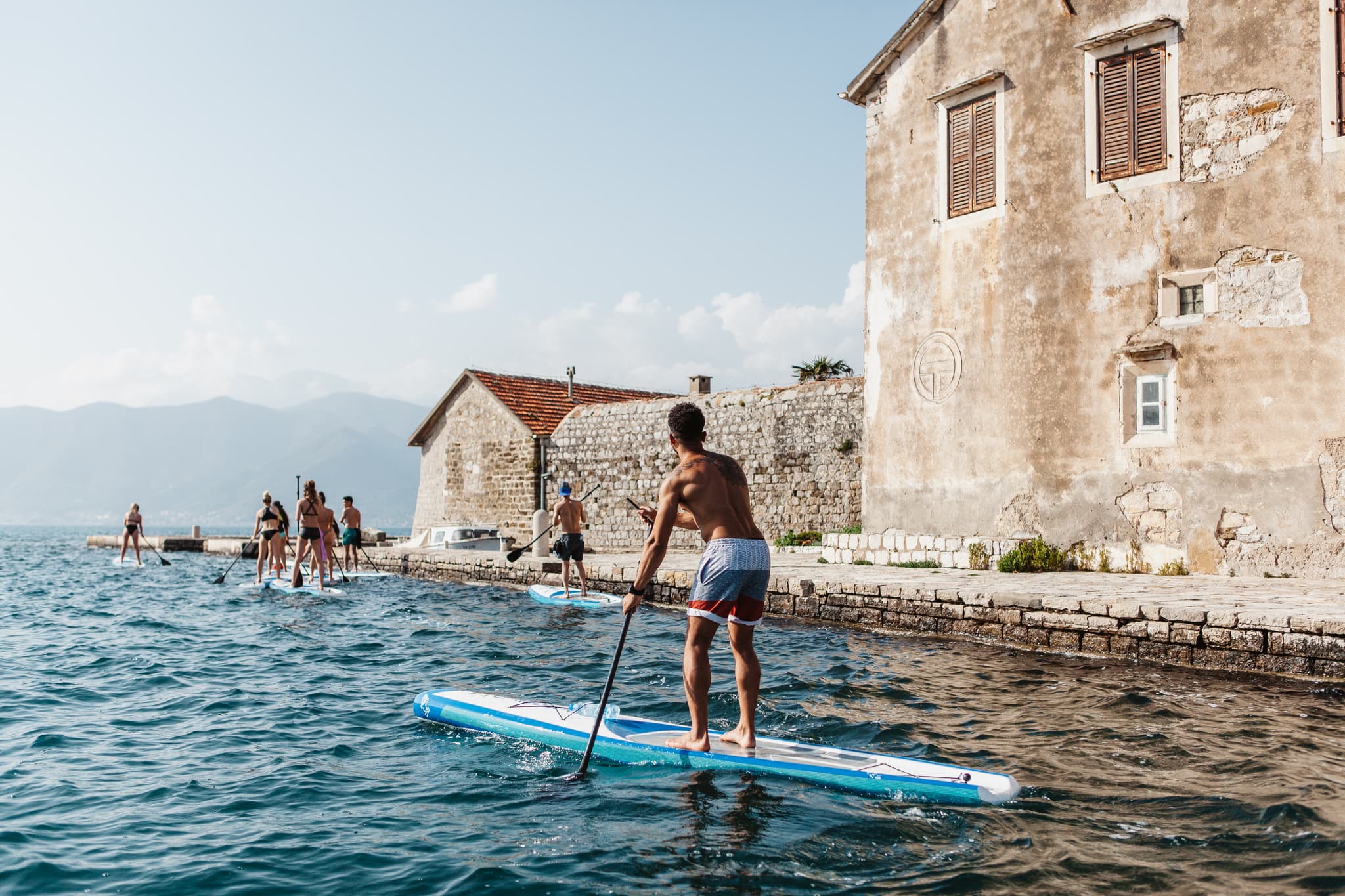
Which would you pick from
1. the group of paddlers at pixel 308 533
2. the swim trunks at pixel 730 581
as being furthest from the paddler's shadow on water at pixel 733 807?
the group of paddlers at pixel 308 533

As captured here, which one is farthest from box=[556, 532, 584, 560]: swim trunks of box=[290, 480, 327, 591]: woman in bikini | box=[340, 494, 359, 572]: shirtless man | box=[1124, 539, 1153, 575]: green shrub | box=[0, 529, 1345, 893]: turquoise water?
box=[340, 494, 359, 572]: shirtless man

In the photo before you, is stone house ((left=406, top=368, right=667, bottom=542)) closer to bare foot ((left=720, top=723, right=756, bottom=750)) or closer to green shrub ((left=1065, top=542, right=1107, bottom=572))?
green shrub ((left=1065, top=542, right=1107, bottom=572))

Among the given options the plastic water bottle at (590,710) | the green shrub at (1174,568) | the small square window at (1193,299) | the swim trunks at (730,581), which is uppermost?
the small square window at (1193,299)

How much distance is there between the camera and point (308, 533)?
62.8 ft

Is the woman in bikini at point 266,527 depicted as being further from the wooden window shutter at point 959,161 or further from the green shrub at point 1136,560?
the green shrub at point 1136,560

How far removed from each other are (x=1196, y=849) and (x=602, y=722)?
3.66m

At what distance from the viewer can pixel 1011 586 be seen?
38.5 feet

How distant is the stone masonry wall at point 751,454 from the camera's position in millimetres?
20500

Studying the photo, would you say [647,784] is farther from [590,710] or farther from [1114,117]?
[1114,117]

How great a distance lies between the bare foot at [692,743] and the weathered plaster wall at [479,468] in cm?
2040

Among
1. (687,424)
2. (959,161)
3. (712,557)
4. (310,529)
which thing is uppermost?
(959,161)

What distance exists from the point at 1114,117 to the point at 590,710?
11.6 m

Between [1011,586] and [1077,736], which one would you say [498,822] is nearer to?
[1077,736]

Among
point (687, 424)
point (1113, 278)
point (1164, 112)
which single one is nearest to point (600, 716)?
point (687, 424)
